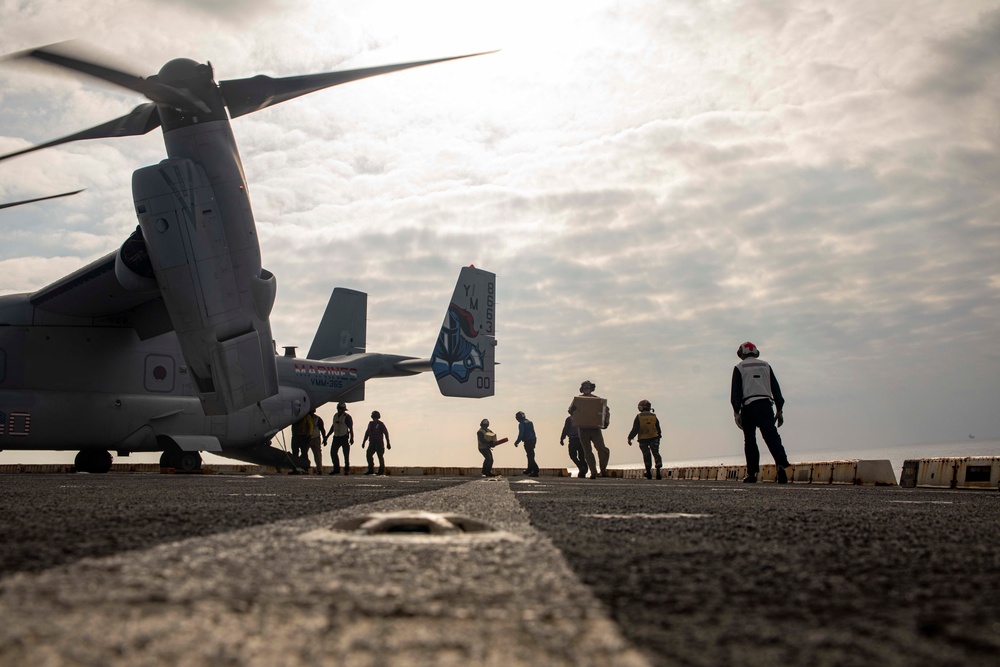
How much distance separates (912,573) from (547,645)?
3.40 feet

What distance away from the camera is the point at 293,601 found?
3.98 ft

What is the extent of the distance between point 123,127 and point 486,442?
9923 mm

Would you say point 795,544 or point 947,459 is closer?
point 795,544

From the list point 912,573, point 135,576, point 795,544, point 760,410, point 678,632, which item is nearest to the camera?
point 678,632

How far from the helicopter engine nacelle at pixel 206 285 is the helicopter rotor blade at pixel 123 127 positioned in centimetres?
115

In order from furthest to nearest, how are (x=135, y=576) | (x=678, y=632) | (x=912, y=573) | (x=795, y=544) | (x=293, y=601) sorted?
(x=795, y=544), (x=912, y=573), (x=135, y=576), (x=293, y=601), (x=678, y=632)

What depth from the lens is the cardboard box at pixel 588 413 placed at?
44.5 ft

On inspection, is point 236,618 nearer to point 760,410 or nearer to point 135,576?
point 135,576

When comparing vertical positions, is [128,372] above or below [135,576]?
above

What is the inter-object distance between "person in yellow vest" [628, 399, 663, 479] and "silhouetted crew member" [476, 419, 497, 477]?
12.8 ft

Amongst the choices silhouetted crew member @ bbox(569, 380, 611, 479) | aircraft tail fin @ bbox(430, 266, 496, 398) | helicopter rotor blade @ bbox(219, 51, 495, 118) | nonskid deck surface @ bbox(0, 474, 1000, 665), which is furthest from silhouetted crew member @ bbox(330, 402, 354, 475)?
nonskid deck surface @ bbox(0, 474, 1000, 665)

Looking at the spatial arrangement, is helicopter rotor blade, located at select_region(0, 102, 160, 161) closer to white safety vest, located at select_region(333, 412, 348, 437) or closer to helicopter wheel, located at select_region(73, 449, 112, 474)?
helicopter wheel, located at select_region(73, 449, 112, 474)

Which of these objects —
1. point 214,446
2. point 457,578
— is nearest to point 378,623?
point 457,578

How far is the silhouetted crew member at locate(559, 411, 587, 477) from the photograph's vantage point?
15.1 m
